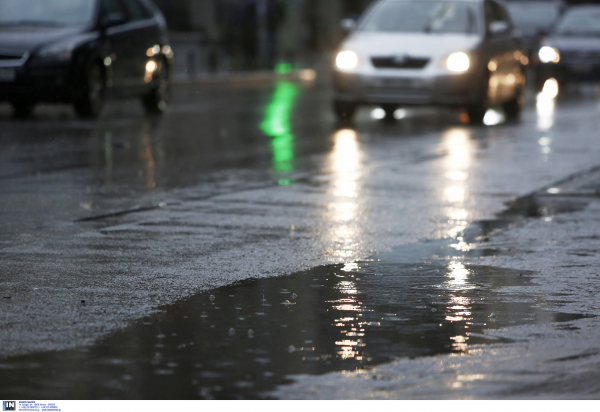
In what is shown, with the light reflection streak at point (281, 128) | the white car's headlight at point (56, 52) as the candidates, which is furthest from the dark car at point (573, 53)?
the white car's headlight at point (56, 52)

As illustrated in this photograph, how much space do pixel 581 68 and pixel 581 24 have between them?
158 centimetres

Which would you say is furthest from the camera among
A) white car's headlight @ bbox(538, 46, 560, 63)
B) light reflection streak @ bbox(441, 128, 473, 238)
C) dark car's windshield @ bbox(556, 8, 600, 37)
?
dark car's windshield @ bbox(556, 8, 600, 37)

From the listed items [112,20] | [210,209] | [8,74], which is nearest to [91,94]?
[112,20]

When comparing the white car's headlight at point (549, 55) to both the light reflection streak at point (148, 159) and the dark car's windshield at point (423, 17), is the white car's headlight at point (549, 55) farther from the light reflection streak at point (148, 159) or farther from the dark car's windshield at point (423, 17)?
the light reflection streak at point (148, 159)

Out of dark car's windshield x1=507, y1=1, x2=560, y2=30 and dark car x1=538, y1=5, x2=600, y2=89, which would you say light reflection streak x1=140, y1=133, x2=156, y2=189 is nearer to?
dark car x1=538, y1=5, x2=600, y2=89

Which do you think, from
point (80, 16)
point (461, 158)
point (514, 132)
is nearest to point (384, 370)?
point (461, 158)

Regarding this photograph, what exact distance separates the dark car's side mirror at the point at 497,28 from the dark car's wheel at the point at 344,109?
2.27 m

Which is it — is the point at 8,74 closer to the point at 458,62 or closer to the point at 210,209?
the point at 458,62

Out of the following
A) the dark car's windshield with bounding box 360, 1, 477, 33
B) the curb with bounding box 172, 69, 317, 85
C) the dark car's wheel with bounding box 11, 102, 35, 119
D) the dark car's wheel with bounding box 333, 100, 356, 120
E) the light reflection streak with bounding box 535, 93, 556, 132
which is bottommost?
the curb with bounding box 172, 69, 317, 85

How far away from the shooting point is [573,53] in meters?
25.7

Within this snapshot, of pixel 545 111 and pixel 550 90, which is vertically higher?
pixel 545 111

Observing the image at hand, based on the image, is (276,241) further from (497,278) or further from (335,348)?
(335,348)

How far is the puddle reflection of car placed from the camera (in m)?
16.6

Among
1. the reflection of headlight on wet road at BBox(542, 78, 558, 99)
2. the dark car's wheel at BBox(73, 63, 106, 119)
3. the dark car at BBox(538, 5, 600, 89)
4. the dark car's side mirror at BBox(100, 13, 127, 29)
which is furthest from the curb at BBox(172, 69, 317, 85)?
the dark car's wheel at BBox(73, 63, 106, 119)
